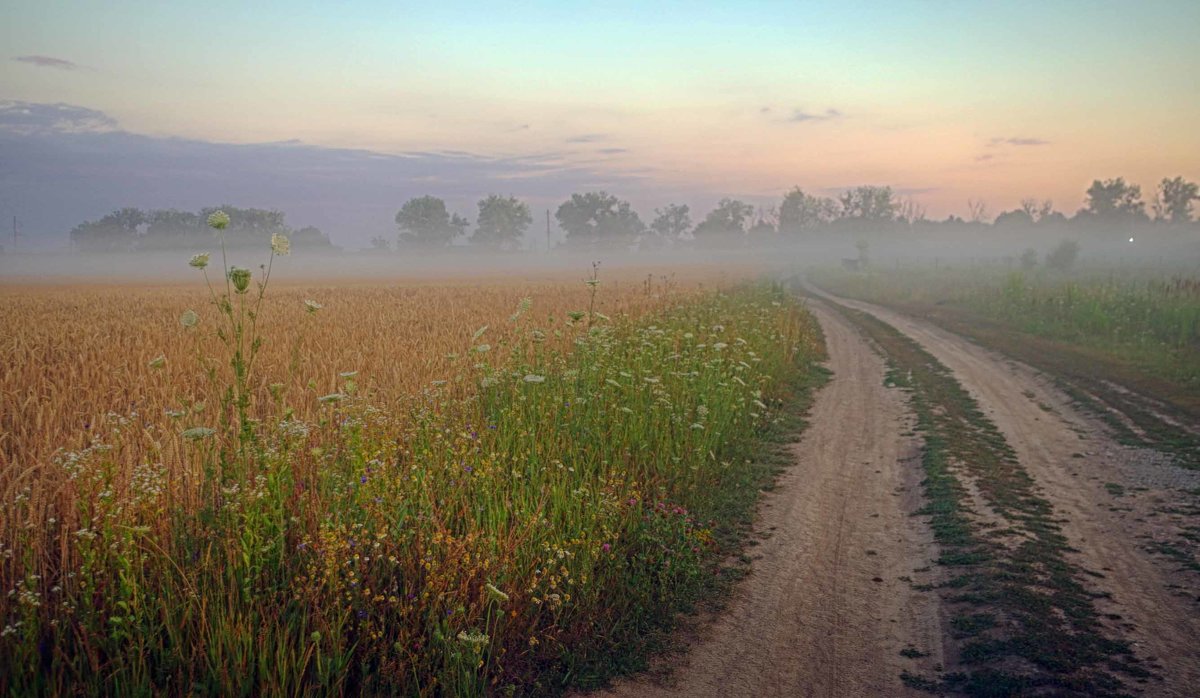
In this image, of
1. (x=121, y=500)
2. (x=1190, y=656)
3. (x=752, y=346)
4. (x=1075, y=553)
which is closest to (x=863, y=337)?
(x=752, y=346)

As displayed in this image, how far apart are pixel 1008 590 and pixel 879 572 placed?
98 centimetres

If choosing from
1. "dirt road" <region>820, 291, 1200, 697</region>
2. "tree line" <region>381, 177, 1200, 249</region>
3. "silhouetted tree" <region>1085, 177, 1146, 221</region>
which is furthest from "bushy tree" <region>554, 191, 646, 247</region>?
"dirt road" <region>820, 291, 1200, 697</region>

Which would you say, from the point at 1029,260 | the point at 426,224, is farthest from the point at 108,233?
the point at 1029,260

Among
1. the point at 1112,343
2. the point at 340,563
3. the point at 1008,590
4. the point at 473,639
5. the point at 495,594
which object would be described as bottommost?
the point at 1008,590

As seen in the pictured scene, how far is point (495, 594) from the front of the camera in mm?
4309

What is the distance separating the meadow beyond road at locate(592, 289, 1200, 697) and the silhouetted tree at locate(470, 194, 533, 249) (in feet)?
535

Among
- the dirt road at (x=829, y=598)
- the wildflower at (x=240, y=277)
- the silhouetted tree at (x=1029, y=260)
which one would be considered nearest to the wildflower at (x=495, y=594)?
the dirt road at (x=829, y=598)

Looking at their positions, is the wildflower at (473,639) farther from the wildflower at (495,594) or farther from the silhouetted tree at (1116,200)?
the silhouetted tree at (1116,200)

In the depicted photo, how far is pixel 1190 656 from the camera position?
15.2 ft

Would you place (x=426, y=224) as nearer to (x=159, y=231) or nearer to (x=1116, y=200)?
(x=159, y=231)

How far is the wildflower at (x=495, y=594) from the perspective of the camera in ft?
13.8

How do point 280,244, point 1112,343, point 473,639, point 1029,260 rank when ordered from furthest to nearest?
point 1029,260
point 1112,343
point 280,244
point 473,639

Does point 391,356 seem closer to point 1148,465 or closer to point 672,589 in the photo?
point 672,589

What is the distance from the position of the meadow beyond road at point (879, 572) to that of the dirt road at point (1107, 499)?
0.02m
